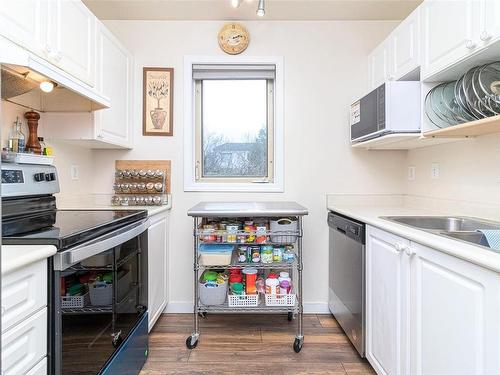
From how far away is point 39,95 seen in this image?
6.08 feet

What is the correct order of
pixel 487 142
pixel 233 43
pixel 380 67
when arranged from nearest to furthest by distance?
pixel 487 142 < pixel 380 67 < pixel 233 43

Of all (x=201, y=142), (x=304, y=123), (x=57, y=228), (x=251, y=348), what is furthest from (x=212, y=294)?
(x=304, y=123)

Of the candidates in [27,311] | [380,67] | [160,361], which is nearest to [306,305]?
[160,361]

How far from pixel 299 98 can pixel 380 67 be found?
0.62 metres

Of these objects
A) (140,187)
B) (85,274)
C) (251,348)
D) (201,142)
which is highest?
(201,142)

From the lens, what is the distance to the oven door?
104cm

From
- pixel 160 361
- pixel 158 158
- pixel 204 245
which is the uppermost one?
pixel 158 158

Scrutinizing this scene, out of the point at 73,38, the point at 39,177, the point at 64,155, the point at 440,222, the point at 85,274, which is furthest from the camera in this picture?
the point at 64,155

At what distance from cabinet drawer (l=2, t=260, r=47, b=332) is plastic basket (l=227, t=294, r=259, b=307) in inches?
50.1

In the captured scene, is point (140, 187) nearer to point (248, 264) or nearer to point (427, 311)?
point (248, 264)

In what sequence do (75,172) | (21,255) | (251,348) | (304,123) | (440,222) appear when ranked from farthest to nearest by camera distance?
(304,123) < (75,172) < (251,348) < (440,222) < (21,255)

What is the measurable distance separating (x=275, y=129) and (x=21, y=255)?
6.59 ft

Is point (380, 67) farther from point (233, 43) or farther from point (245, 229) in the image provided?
point (245, 229)

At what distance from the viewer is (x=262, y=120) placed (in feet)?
8.95
